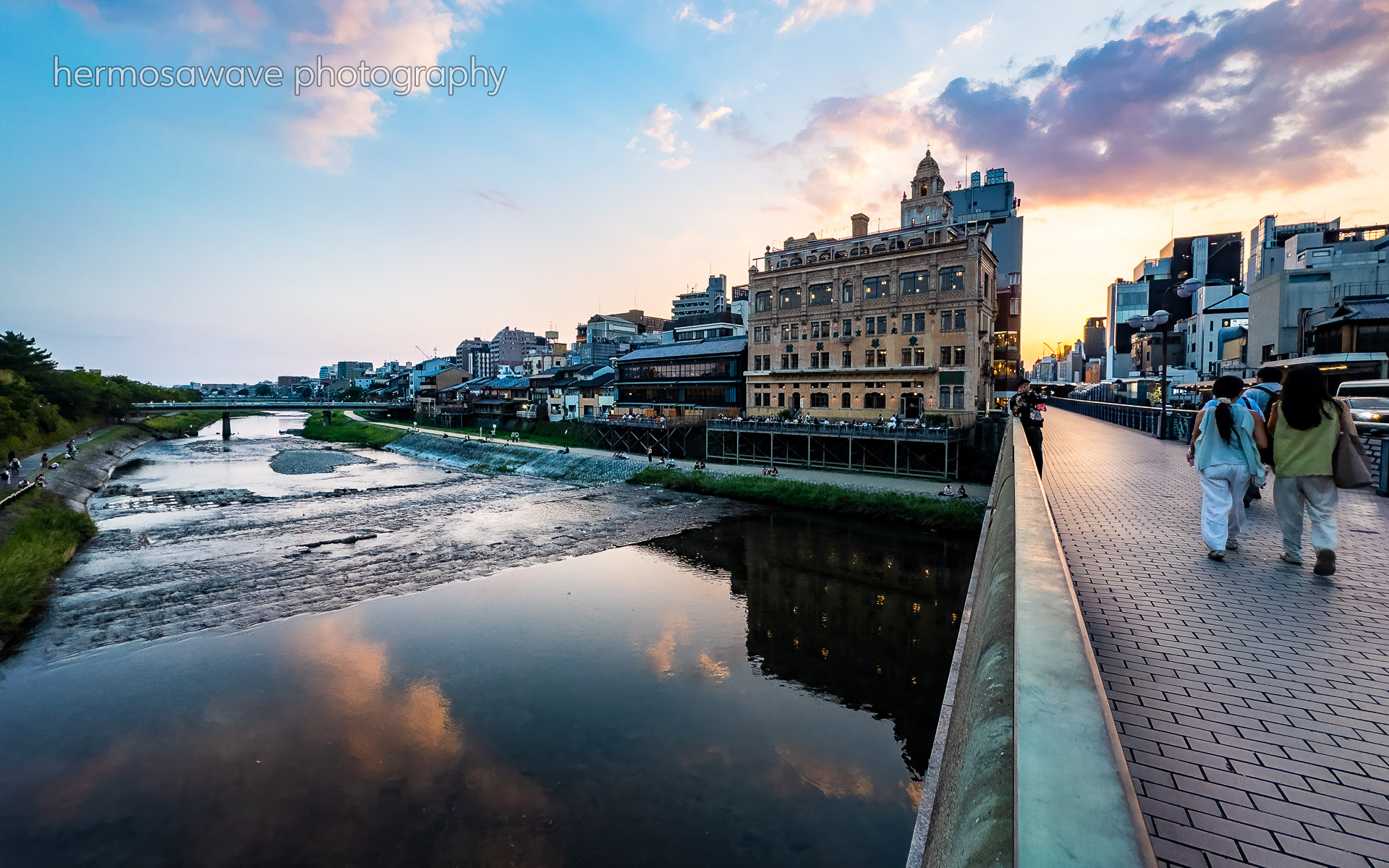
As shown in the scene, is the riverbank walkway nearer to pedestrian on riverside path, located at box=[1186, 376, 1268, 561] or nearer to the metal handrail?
the metal handrail

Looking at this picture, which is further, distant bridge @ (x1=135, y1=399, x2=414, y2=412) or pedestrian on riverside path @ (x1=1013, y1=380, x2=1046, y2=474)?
distant bridge @ (x1=135, y1=399, x2=414, y2=412)

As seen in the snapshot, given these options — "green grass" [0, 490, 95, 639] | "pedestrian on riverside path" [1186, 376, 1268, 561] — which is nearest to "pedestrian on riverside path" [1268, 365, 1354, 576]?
"pedestrian on riverside path" [1186, 376, 1268, 561]

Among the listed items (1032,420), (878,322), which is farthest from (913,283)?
(1032,420)

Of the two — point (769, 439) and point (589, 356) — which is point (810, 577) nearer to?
point (769, 439)

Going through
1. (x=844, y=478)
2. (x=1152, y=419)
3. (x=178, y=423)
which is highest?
(x=1152, y=419)

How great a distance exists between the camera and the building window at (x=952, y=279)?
42.0 metres

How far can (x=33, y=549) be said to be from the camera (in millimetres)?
22250

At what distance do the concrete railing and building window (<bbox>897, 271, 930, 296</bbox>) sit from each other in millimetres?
41383

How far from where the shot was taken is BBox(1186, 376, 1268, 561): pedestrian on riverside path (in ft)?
24.4

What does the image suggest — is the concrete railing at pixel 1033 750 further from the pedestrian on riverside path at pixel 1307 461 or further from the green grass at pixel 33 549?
the green grass at pixel 33 549

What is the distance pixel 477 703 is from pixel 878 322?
135ft

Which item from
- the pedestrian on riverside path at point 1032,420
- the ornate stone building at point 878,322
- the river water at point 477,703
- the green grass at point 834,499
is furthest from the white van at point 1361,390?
the ornate stone building at point 878,322

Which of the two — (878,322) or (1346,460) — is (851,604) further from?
(878,322)

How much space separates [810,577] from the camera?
74.6 feet
